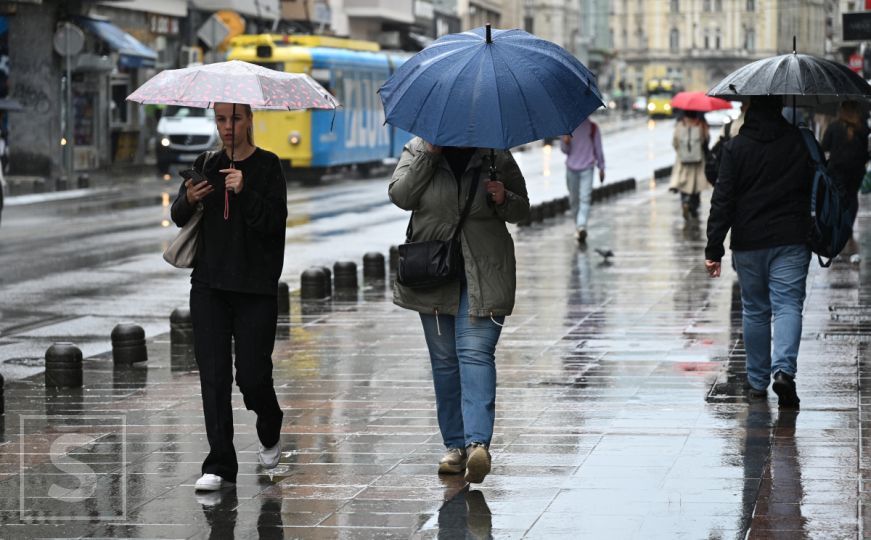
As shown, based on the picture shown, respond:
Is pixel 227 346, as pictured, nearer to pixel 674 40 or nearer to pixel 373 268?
pixel 373 268

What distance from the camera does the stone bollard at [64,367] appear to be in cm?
1063

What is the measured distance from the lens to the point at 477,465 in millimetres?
7238

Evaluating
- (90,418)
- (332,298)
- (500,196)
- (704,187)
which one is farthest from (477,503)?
(704,187)

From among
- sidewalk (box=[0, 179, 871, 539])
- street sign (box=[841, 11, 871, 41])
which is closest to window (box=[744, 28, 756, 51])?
street sign (box=[841, 11, 871, 41])

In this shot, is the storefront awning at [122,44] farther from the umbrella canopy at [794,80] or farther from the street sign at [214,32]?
the umbrella canopy at [794,80]

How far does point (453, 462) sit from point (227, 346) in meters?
1.10

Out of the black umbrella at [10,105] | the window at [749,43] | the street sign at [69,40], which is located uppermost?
the window at [749,43]

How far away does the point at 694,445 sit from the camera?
8219 millimetres

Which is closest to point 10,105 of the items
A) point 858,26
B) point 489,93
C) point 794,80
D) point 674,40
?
point 858,26

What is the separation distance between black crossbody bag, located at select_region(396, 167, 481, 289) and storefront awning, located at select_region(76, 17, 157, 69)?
1439 inches

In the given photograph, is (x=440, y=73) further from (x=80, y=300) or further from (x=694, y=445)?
(x=80, y=300)

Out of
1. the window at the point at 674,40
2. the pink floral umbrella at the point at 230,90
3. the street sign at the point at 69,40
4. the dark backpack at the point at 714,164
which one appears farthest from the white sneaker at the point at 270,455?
the window at the point at 674,40

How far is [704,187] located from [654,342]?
12.4 meters

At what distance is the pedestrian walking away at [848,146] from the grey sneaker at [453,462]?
828cm
